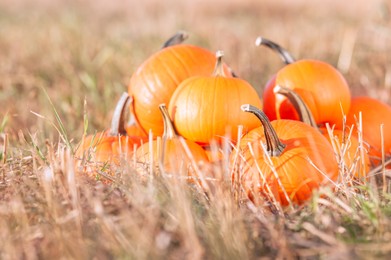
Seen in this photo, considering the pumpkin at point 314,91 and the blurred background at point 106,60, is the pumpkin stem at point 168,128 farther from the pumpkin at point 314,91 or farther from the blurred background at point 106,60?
the blurred background at point 106,60

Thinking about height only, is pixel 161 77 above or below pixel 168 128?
above

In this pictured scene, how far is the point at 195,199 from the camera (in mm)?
2006

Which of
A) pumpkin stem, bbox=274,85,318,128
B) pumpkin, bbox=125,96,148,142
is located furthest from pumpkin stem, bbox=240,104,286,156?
pumpkin, bbox=125,96,148,142

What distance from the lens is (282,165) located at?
2191 millimetres

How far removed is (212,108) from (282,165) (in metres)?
0.38

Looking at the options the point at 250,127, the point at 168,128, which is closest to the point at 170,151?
the point at 168,128

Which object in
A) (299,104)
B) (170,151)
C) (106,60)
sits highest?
(299,104)

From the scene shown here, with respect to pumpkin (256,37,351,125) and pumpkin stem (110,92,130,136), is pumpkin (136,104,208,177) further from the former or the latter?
pumpkin (256,37,351,125)

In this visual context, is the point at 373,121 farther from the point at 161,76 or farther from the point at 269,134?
the point at 161,76

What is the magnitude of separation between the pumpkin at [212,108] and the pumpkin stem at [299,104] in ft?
0.48

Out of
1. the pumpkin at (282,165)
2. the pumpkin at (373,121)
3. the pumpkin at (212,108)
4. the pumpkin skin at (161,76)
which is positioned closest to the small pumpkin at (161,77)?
the pumpkin skin at (161,76)

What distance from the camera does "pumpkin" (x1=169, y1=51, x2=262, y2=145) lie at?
2.39m

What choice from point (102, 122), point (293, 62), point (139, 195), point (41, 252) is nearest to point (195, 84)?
point (293, 62)

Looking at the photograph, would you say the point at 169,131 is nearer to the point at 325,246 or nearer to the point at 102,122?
the point at 325,246
